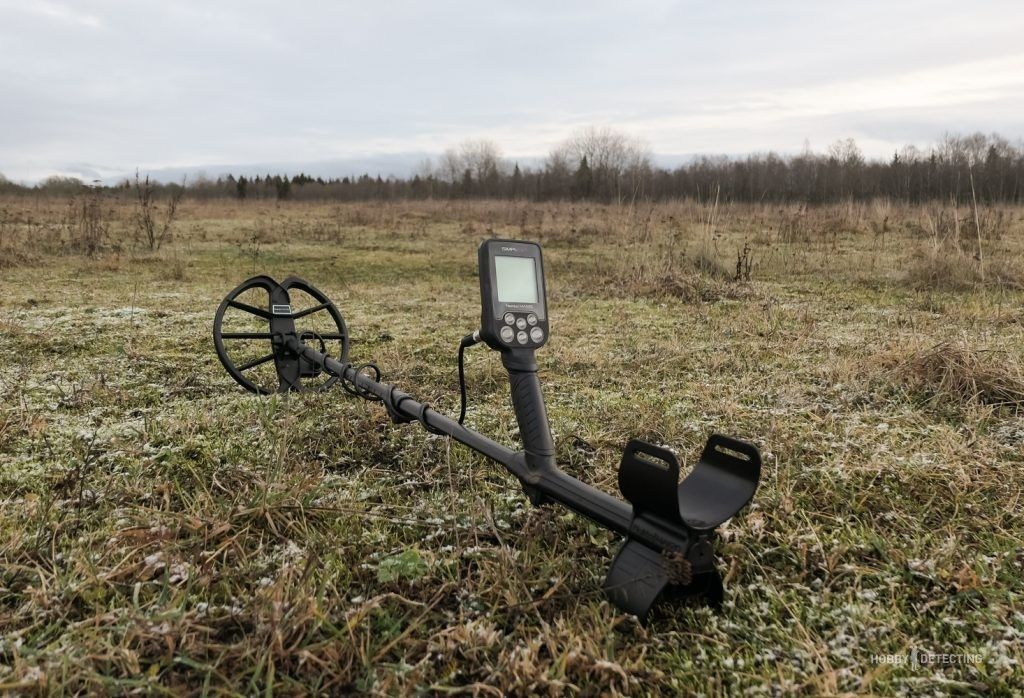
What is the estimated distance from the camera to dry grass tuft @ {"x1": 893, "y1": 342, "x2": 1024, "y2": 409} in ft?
9.52

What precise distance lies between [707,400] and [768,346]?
1.37 meters

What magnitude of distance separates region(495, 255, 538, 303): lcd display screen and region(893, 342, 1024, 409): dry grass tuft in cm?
219

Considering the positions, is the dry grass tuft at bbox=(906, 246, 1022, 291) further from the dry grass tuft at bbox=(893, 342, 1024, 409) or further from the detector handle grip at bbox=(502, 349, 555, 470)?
the detector handle grip at bbox=(502, 349, 555, 470)

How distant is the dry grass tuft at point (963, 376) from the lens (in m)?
2.90

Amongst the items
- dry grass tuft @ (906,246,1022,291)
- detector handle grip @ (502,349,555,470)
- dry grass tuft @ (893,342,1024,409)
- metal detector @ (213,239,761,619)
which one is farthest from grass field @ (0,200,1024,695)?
dry grass tuft @ (906,246,1022,291)

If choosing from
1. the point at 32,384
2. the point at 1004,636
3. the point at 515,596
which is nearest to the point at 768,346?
the point at 1004,636

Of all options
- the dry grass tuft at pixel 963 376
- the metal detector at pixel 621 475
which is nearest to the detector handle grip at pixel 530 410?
the metal detector at pixel 621 475

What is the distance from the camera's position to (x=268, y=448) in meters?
2.61

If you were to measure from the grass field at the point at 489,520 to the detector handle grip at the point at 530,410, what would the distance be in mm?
276

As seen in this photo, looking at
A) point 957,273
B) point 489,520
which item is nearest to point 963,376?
point 489,520

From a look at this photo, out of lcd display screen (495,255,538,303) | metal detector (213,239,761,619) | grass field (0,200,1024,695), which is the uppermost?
lcd display screen (495,255,538,303)

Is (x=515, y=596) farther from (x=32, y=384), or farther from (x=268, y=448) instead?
(x=32, y=384)

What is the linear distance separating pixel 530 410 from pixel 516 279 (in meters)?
0.44

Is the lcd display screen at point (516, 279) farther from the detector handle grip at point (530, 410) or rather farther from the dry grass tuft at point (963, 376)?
the dry grass tuft at point (963, 376)
